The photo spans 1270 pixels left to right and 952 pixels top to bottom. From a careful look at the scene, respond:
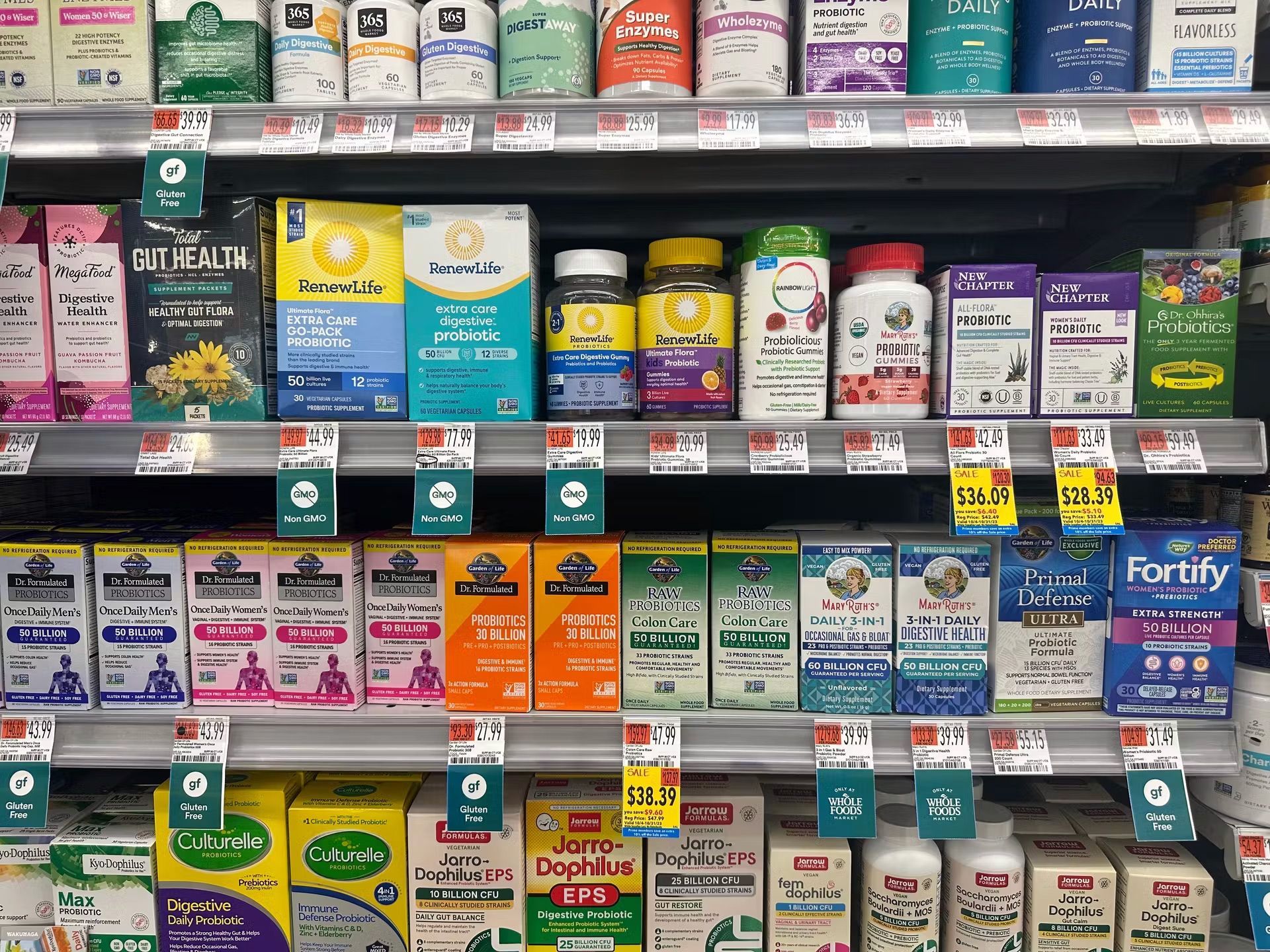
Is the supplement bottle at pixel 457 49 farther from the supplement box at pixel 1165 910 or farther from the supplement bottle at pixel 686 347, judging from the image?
the supplement box at pixel 1165 910

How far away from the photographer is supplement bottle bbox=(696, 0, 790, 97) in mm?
1124

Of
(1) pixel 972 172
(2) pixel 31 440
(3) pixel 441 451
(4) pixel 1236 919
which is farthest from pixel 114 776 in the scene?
(4) pixel 1236 919

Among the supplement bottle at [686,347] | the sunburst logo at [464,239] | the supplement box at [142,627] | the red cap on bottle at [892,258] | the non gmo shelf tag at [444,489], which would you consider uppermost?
the sunburst logo at [464,239]

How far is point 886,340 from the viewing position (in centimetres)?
115

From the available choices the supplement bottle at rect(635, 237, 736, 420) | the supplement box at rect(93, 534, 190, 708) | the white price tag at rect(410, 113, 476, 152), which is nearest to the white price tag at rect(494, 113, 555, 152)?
the white price tag at rect(410, 113, 476, 152)

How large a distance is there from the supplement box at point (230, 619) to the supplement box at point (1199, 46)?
164 centimetres

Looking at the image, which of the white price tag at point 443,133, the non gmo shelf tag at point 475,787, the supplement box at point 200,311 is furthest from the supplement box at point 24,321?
the non gmo shelf tag at point 475,787

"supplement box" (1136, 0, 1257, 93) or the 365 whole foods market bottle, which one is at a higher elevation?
"supplement box" (1136, 0, 1257, 93)

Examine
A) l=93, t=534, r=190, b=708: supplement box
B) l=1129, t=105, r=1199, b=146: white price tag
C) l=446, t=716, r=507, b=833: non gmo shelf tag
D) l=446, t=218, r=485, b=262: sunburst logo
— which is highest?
l=1129, t=105, r=1199, b=146: white price tag

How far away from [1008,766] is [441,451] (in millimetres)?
1029

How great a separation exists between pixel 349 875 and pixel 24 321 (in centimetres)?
108

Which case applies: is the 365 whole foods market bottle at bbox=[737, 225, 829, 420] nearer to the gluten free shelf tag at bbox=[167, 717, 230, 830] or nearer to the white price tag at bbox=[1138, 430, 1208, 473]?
the white price tag at bbox=[1138, 430, 1208, 473]

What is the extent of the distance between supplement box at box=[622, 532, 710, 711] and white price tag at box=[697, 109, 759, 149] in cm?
63

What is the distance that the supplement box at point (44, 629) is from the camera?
1.25 m
